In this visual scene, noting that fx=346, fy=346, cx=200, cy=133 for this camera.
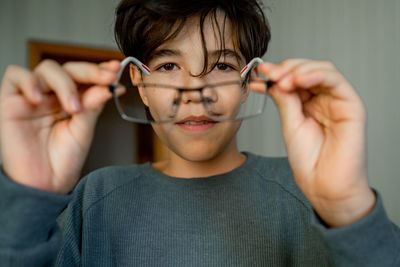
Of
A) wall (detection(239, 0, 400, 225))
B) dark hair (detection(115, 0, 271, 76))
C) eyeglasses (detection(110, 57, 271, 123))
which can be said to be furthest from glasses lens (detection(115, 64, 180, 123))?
wall (detection(239, 0, 400, 225))

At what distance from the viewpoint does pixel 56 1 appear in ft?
7.98

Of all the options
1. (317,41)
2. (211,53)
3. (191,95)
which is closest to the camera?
(191,95)

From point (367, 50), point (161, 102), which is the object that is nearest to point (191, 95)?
point (161, 102)

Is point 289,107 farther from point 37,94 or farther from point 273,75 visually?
point 37,94

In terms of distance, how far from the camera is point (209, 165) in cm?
97

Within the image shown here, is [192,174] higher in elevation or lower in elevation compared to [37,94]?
lower

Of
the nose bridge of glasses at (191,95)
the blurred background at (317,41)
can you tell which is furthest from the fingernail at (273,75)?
the blurred background at (317,41)

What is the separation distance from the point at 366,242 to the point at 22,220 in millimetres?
603

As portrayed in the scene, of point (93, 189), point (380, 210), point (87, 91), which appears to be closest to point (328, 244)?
point (380, 210)

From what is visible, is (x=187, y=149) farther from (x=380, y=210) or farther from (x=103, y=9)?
(x=103, y=9)

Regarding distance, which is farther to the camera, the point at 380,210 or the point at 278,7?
the point at 278,7

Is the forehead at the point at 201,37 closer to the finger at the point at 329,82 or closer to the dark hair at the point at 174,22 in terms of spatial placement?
the dark hair at the point at 174,22

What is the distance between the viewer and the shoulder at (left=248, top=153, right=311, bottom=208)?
0.91m

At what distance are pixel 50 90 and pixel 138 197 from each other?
40cm
